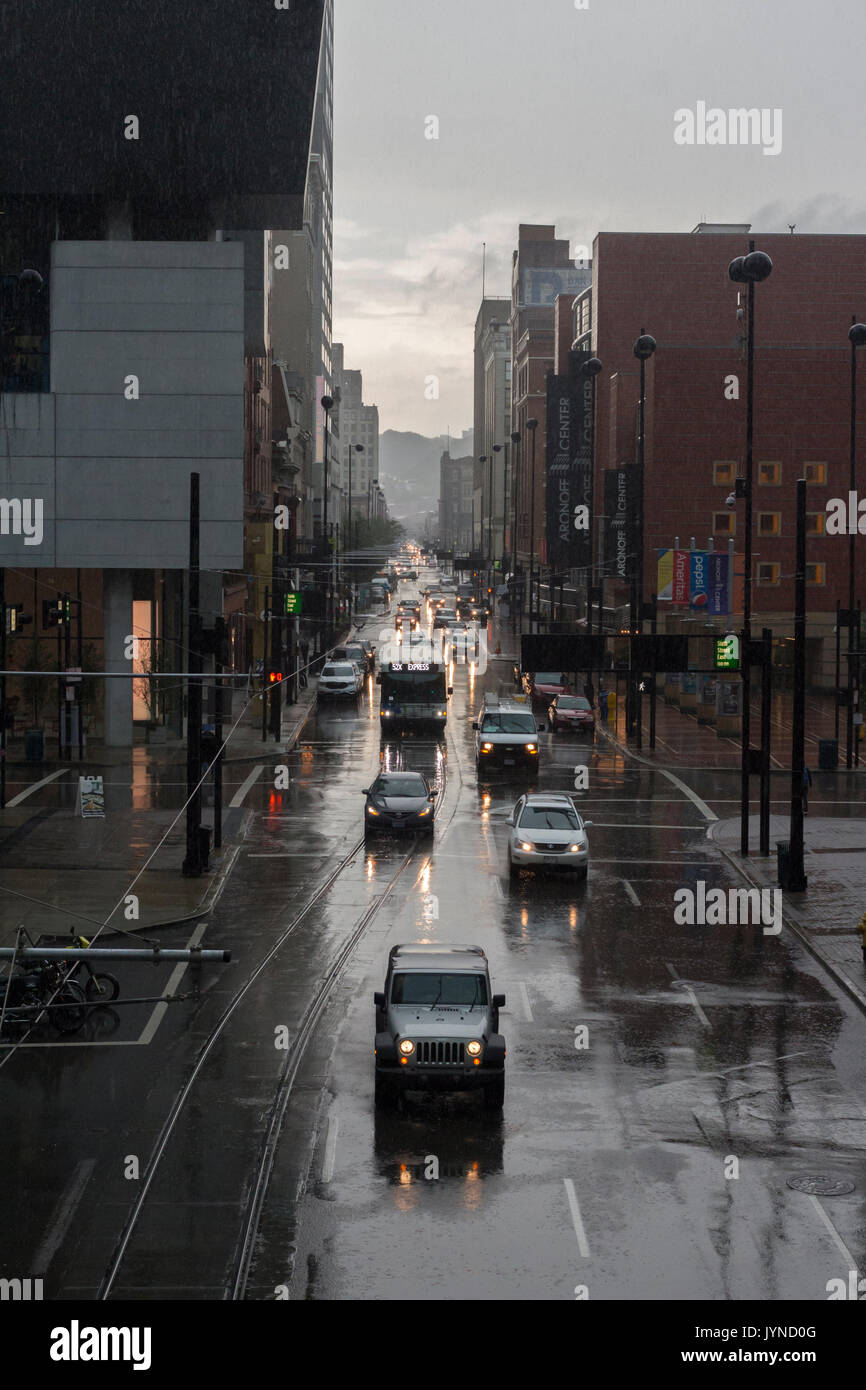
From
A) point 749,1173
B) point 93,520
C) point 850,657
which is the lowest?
point 749,1173

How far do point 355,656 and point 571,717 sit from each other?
21966 mm

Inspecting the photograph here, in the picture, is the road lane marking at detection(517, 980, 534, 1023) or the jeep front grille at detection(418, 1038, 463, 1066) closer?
the jeep front grille at detection(418, 1038, 463, 1066)

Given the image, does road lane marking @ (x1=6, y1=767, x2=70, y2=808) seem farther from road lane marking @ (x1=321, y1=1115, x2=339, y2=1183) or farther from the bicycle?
road lane marking @ (x1=321, y1=1115, x2=339, y2=1183)

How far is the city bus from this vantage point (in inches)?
2218

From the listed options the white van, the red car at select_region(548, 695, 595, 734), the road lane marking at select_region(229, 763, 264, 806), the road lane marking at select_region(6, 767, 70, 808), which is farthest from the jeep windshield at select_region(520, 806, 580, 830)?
the red car at select_region(548, 695, 595, 734)

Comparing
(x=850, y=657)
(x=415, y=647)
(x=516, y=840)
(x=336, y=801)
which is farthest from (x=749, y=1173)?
(x=415, y=647)

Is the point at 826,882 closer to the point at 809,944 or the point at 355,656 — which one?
the point at 809,944

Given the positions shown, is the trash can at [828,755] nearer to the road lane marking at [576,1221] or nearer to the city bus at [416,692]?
the city bus at [416,692]

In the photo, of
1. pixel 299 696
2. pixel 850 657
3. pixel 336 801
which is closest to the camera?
pixel 336 801

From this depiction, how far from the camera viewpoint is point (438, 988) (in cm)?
1859

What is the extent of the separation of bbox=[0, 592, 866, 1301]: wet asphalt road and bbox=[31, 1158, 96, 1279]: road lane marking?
0.03m

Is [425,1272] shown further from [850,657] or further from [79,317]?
[79,317]
